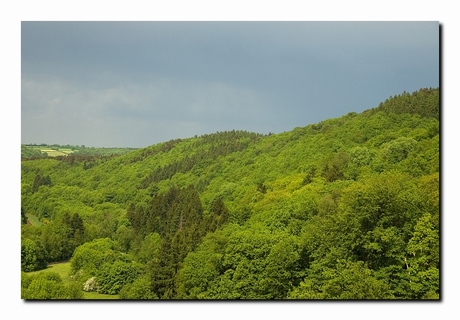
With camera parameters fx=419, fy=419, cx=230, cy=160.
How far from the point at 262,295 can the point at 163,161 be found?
4837cm

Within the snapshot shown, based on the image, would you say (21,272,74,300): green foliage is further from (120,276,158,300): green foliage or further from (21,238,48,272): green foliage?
(120,276,158,300): green foliage

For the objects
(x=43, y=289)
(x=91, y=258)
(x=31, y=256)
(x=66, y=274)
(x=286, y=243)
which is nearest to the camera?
(x=43, y=289)

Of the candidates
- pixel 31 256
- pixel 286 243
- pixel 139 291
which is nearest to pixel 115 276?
pixel 139 291

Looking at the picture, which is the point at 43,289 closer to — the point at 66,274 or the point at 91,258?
the point at 66,274

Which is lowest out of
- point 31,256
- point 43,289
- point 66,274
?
point 66,274

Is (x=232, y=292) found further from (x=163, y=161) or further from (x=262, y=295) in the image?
(x=163, y=161)

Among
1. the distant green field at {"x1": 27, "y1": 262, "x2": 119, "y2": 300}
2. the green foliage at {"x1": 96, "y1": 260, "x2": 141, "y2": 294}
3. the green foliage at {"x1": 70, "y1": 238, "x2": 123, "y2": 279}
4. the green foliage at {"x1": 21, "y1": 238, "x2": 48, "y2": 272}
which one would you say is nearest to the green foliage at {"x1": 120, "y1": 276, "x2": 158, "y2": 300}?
the distant green field at {"x1": 27, "y1": 262, "x2": 119, "y2": 300}

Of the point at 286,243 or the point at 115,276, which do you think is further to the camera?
the point at 115,276

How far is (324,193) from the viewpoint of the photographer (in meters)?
15.8

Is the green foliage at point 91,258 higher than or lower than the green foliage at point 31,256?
lower

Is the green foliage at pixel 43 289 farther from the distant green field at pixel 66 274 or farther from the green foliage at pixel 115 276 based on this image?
the green foliage at pixel 115 276

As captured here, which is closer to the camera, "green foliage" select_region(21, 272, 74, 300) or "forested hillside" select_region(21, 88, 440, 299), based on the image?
"forested hillside" select_region(21, 88, 440, 299)

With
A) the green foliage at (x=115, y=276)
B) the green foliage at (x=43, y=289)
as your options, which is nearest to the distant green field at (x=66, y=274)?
the green foliage at (x=43, y=289)
